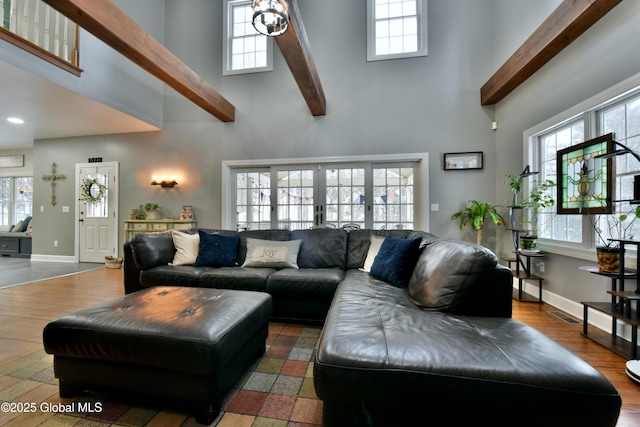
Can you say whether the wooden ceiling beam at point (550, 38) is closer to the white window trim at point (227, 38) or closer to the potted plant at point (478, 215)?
the potted plant at point (478, 215)

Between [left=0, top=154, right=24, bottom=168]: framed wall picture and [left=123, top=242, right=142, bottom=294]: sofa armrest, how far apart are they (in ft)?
22.0

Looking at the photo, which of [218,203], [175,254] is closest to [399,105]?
[218,203]

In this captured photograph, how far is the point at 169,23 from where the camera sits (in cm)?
512

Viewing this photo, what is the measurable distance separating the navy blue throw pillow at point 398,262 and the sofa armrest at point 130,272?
96.7 inches

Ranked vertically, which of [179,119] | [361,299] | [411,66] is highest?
[411,66]

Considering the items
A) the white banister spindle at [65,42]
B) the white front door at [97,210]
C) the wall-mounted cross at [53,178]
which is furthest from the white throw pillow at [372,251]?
the wall-mounted cross at [53,178]

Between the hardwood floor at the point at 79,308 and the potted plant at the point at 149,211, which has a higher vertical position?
the potted plant at the point at 149,211

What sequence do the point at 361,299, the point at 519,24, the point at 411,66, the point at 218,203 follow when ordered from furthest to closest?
1. the point at 218,203
2. the point at 411,66
3. the point at 519,24
4. the point at 361,299

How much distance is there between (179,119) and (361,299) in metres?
4.97

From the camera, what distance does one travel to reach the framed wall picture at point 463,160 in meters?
4.21

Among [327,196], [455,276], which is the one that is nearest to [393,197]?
[327,196]

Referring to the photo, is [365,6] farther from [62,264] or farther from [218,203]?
[62,264]

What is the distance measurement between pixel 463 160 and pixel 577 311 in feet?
7.89

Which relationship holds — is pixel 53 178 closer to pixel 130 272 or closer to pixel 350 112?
pixel 130 272
